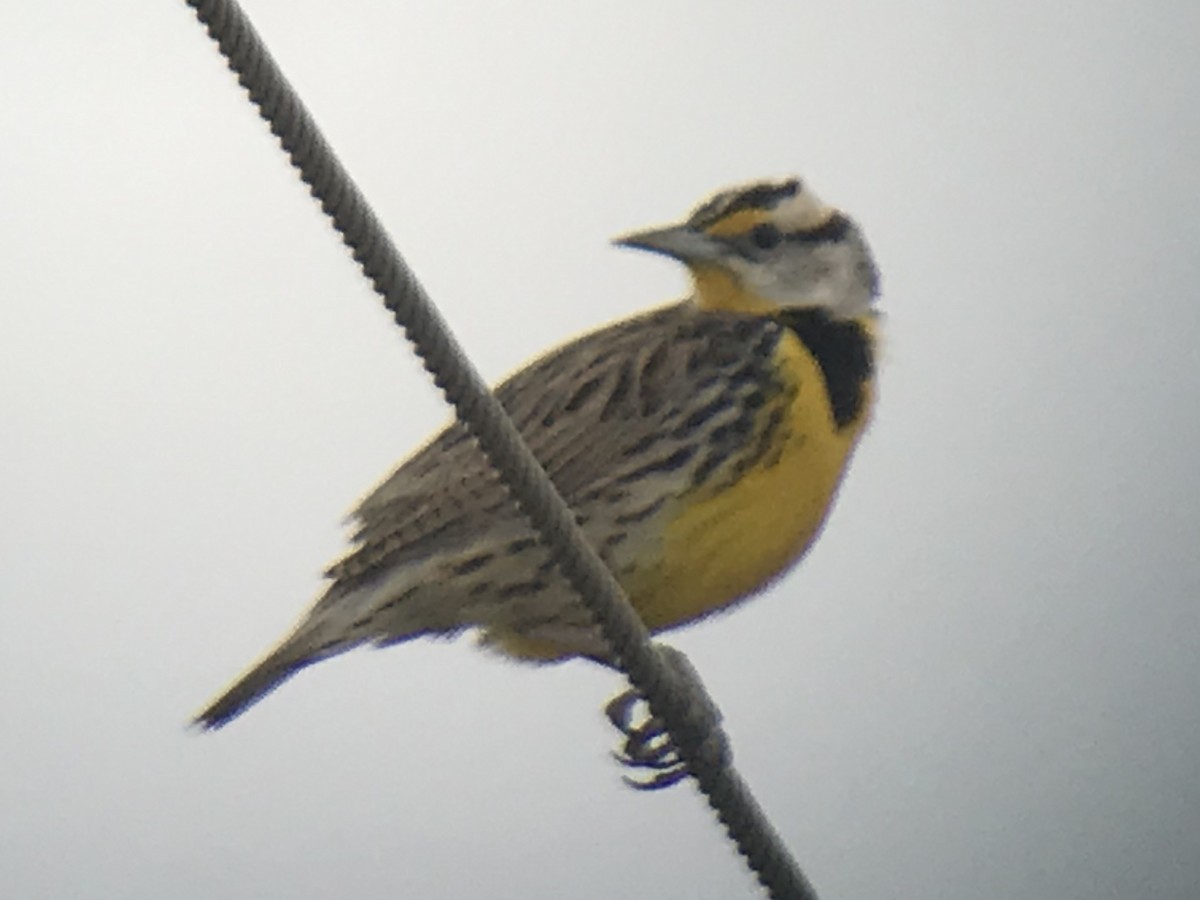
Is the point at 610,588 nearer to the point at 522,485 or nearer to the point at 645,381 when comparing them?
the point at 522,485

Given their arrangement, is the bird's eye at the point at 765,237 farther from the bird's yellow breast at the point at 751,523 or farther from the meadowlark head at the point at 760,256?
the bird's yellow breast at the point at 751,523

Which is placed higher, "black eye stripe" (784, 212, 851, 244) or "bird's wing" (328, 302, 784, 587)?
"black eye stripe" (784, 212, 851, 244)

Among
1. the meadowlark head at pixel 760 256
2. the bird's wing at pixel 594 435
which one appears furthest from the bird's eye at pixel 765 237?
the bird's wing at pixel 594 435

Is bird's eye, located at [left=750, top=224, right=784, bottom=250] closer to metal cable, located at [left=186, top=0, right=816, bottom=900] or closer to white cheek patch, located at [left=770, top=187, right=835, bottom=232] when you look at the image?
white cheek patch, located at [left=770, top=187, right=835, bottom=232]

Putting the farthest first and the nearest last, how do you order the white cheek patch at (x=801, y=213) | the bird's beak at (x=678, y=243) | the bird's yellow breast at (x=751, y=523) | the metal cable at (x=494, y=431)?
the white cheek patch at (x=801, y=213)
the bird's beak at (x=678, y=243)
the bird's yellow breast at (x=751, y=523)
the metal cable at (x=494, y=431)

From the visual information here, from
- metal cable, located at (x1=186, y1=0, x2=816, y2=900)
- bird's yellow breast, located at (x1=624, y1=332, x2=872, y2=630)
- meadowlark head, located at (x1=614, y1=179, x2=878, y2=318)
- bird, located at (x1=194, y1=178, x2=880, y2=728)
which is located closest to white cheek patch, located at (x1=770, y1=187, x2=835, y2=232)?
meadowlark head, located at (x1=614, y1=179, x2=878, y2=318)

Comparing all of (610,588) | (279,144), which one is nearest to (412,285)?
(279,144)
